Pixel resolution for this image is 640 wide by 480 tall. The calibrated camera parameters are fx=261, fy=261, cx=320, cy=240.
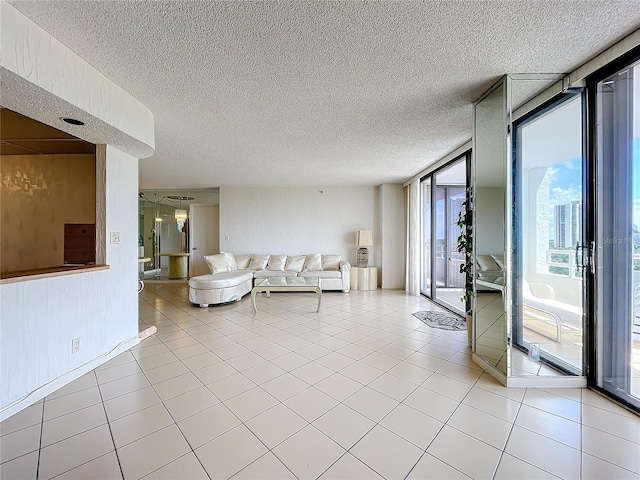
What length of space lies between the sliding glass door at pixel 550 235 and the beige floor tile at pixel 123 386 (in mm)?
3126

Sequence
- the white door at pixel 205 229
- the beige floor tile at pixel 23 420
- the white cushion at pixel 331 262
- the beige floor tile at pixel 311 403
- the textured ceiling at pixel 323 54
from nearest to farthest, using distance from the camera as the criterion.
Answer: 1. the textured ceiling at pixel 323 54
2. the beige floor tile at pixel 23 420
3. the beige floor tile at pixel 311 403
4. the white cushion at pixel 331 262
5. the white door at pixel 205 229

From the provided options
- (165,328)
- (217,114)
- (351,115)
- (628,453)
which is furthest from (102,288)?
(628,453)

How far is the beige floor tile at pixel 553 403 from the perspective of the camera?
1.74 m

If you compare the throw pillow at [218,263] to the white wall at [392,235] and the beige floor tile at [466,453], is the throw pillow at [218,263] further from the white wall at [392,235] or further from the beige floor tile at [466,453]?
the beige floor tile at [466,453]

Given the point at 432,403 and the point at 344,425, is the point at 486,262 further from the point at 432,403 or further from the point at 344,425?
the point at 344,425

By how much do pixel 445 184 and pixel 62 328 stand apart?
21.7 ft

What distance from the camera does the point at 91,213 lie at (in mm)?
3596

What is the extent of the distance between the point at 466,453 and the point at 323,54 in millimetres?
2594

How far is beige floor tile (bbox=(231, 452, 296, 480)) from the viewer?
1242 mm

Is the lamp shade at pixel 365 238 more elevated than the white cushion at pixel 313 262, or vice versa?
the lamp shade at pixel 365 238

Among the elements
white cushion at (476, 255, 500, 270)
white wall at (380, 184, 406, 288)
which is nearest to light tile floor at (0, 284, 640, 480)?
white cushion at (476, 255, 500, 270)

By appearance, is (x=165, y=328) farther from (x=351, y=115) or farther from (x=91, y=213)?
(x=351, y=115)

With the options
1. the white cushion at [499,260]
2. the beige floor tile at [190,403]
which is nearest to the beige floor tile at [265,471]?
the beige floor tile at [190,403]

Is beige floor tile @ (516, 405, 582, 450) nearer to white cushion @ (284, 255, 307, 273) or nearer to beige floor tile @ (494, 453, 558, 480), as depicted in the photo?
beige floor tile @ (494, 453, 558, 480)
